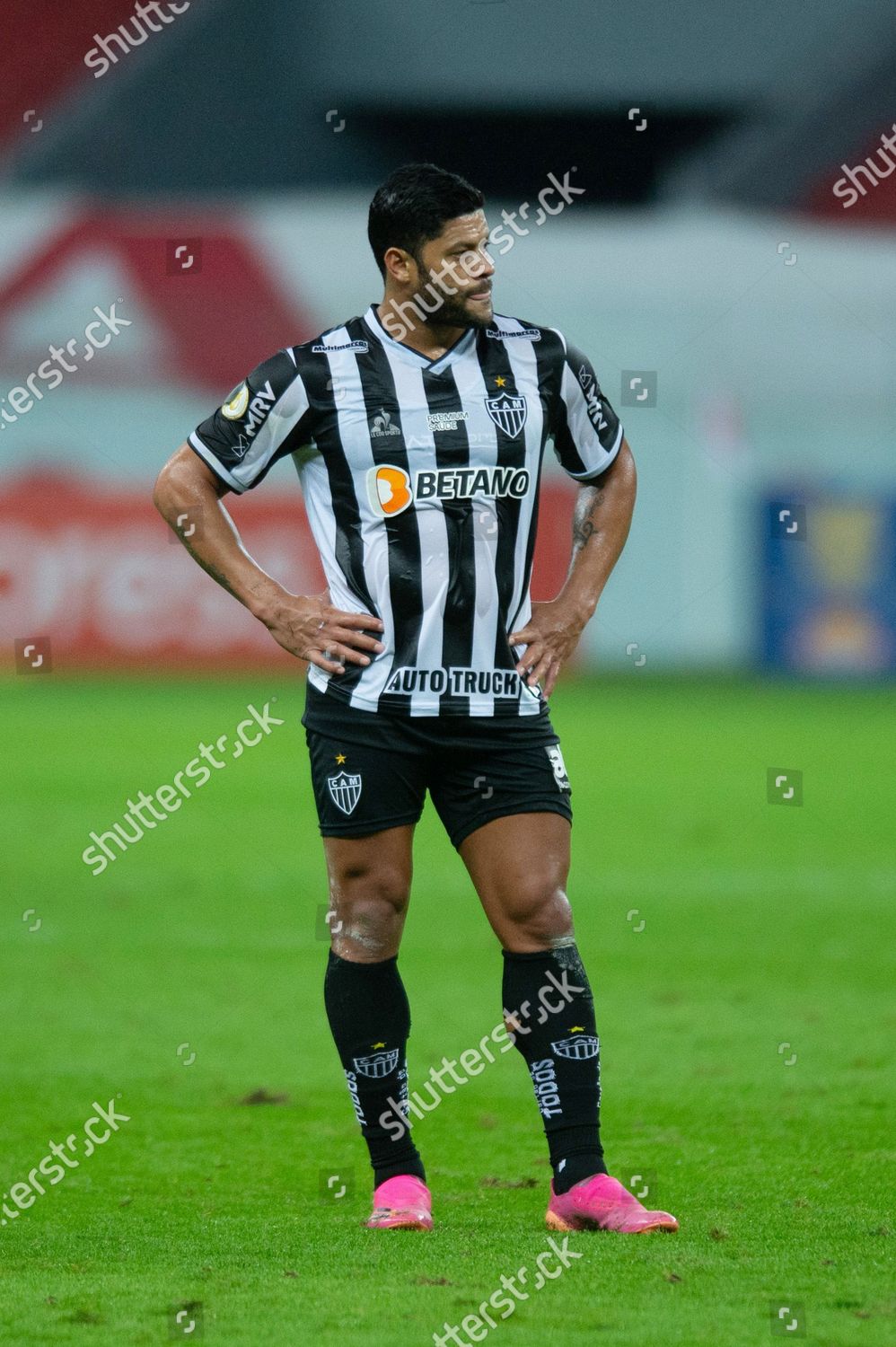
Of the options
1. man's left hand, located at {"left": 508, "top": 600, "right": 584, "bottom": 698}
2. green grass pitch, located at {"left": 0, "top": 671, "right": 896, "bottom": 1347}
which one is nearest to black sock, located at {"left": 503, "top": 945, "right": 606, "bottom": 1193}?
green grass pitch, located at {"left": 0, "top": 671, "right": 896, "bottom": 1347}

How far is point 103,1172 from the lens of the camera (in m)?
4.57

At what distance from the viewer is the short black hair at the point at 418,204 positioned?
3.93 m

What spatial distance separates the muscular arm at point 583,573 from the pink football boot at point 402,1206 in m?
1.03

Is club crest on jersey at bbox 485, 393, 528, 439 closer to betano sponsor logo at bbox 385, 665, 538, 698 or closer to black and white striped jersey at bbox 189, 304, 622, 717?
black and white striped jersey at bbox 189, 304, 622, 717

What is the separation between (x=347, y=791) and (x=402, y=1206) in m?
0.83

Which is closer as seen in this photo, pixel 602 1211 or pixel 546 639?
pixel 602 1211

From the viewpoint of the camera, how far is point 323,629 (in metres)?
3.96

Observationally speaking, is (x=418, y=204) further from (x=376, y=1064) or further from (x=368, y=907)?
(x=376, y=1064)

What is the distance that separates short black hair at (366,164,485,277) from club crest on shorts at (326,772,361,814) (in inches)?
39.3

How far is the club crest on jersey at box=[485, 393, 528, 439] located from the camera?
397 centimetres

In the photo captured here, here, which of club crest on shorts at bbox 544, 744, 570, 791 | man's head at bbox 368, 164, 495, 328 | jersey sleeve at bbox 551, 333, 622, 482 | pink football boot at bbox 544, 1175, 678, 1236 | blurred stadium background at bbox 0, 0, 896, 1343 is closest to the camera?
pink football boot at bbox 544, 1175, 678, 1236

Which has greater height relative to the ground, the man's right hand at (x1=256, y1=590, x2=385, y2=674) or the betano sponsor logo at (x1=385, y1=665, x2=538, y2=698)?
the man's right hand at (x1=256, y1=590, x2=385, y2=674)

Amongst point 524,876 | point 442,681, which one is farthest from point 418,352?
point 524,876

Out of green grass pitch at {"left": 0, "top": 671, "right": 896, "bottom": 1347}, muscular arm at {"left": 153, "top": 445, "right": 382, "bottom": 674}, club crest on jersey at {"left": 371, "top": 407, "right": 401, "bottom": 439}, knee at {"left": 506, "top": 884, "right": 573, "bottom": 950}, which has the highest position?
club crest on jersey at {"left": 371, "top": 407, "right": 401, "bottom": 439}
